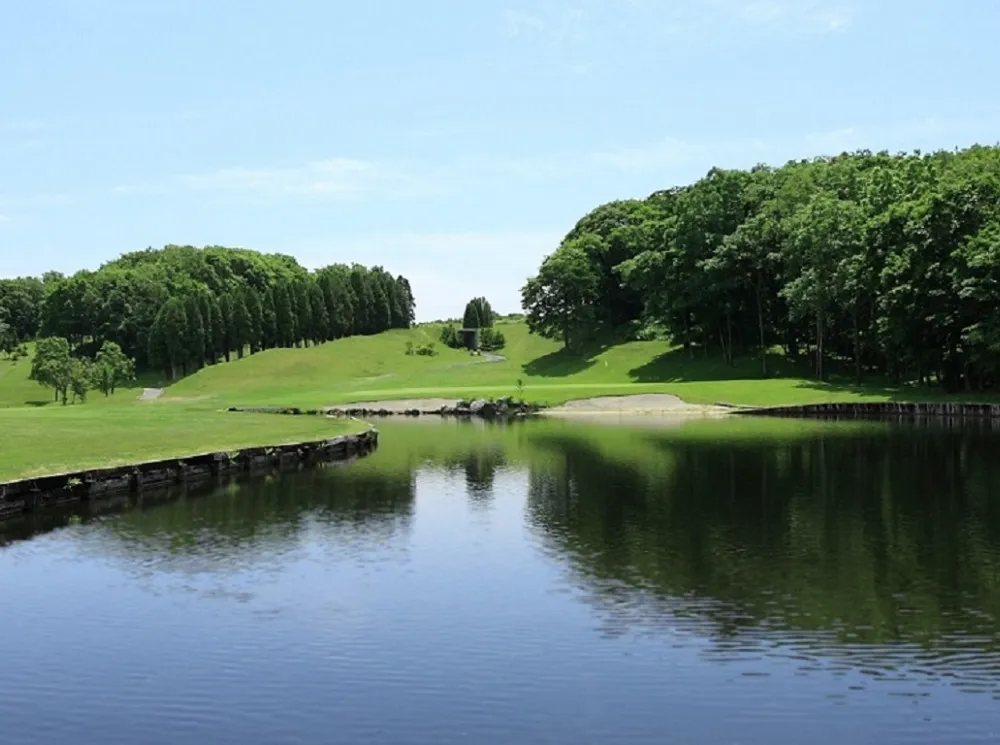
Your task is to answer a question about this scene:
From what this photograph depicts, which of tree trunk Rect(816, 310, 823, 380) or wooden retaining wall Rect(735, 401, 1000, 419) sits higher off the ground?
tree trunk Rect(816, 310, 823, 380)

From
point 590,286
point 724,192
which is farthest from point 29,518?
point 590,286

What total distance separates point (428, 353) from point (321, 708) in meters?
128

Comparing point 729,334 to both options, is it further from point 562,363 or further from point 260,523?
point 260,523

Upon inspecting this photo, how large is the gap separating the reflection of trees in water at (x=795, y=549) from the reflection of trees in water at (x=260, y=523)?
4.59 m

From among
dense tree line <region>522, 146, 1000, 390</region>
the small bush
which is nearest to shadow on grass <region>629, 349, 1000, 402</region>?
dense tree line <region>522, 146, 1000, 390</region>

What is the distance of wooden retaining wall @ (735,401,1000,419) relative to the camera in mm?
62094

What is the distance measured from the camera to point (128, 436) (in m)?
42.2

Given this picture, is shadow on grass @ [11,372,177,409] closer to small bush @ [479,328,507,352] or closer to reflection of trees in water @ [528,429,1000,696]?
small bush @ [479,328,507,352]

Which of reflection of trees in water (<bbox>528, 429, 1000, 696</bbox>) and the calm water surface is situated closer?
the calm water surface

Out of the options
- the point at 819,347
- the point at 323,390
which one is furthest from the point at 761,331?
the point at 323,390

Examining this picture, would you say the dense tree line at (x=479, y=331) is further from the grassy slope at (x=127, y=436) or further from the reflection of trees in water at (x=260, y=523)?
the reflection of trees in water at (x=260, y=523)

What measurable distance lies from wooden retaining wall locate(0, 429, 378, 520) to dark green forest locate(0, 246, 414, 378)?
8372cm

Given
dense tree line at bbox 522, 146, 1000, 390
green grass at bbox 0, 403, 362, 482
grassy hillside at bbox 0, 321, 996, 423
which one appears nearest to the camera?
green grass at bbox 0, 403, 362, 482

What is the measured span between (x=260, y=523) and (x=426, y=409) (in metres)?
49.7
